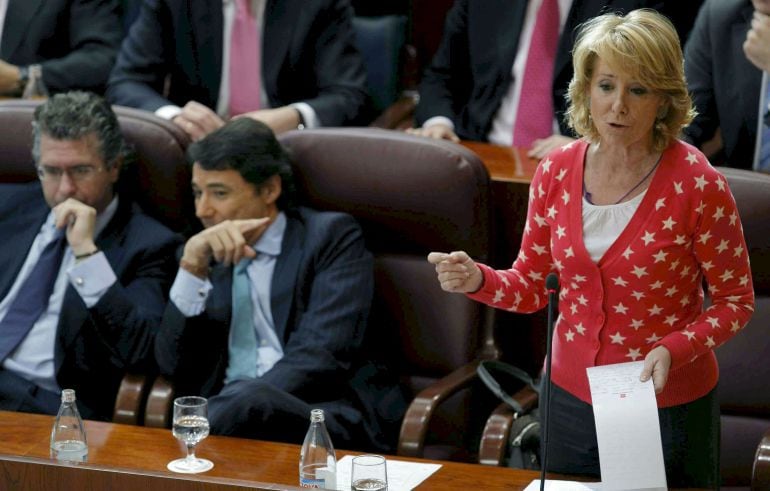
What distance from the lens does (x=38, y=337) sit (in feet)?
8.55

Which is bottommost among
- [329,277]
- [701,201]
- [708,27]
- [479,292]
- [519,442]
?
[519,442]

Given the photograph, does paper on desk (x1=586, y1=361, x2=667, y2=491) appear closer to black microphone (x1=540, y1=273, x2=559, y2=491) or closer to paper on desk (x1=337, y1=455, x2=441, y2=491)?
black microphone (x1=540, y1=273, x2=559, y2=491)

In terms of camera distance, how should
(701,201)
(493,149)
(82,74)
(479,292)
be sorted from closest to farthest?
(701,201), (479,292), (493,149), (82,74)

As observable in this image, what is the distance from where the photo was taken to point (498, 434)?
2.26 meters

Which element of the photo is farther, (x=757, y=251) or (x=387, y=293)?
(x=387, y=293)

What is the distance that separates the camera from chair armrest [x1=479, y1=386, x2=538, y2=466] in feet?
7.32

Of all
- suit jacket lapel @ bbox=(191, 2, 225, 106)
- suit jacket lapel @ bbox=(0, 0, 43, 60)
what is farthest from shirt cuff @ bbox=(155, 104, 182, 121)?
suit jacket lapel @ bbox=(0, 0, 43, 60)

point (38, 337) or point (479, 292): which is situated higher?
point (479, 292)

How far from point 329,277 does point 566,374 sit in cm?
70

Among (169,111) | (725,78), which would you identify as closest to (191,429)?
(169,111)

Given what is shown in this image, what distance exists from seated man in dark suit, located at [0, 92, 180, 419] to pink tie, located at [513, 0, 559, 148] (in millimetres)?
1036

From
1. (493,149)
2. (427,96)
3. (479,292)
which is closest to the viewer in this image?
(479,292)

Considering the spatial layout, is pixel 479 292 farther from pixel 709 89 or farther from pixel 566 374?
pixel 709 89

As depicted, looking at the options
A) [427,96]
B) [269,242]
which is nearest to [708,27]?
[427,96]
